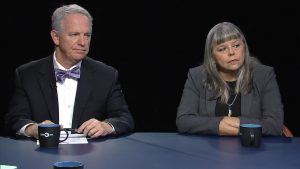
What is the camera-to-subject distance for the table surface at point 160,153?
2152mm

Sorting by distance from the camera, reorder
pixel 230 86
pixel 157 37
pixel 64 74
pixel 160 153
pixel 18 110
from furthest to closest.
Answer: pixel 157 37 < pixel 230 86 < pixel 64 74 < pixel 18 110 < pixel 160 153

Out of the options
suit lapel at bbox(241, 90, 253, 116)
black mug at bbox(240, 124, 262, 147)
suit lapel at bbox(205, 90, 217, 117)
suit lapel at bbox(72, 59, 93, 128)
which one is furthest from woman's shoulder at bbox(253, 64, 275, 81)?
suit lapel at bbox(72, 59, 93, 128)

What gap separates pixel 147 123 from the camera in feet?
15.8

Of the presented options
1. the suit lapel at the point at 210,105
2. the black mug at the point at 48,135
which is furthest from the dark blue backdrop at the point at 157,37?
the black mug at the point at 48,135

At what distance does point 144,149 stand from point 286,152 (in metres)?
0.68

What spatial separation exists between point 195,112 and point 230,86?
344 millimetres

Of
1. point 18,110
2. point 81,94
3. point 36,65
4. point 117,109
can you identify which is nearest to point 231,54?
point 117,109

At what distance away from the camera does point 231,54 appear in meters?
3.27

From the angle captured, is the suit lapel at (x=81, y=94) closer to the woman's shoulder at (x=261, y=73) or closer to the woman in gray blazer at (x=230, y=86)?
the woman in gray blazer at (x=230, y=86)

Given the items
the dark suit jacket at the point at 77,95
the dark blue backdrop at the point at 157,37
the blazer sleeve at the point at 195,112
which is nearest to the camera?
the blazer sleeve at the point at 195,112

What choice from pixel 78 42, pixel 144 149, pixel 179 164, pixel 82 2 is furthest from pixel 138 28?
pixel 179 164

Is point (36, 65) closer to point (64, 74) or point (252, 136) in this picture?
point (64, 74)

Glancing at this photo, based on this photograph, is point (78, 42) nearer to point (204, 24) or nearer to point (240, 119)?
point (240, 119)

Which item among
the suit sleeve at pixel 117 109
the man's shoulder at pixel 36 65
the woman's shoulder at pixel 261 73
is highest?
the man's shoulder at pixel 36 65
